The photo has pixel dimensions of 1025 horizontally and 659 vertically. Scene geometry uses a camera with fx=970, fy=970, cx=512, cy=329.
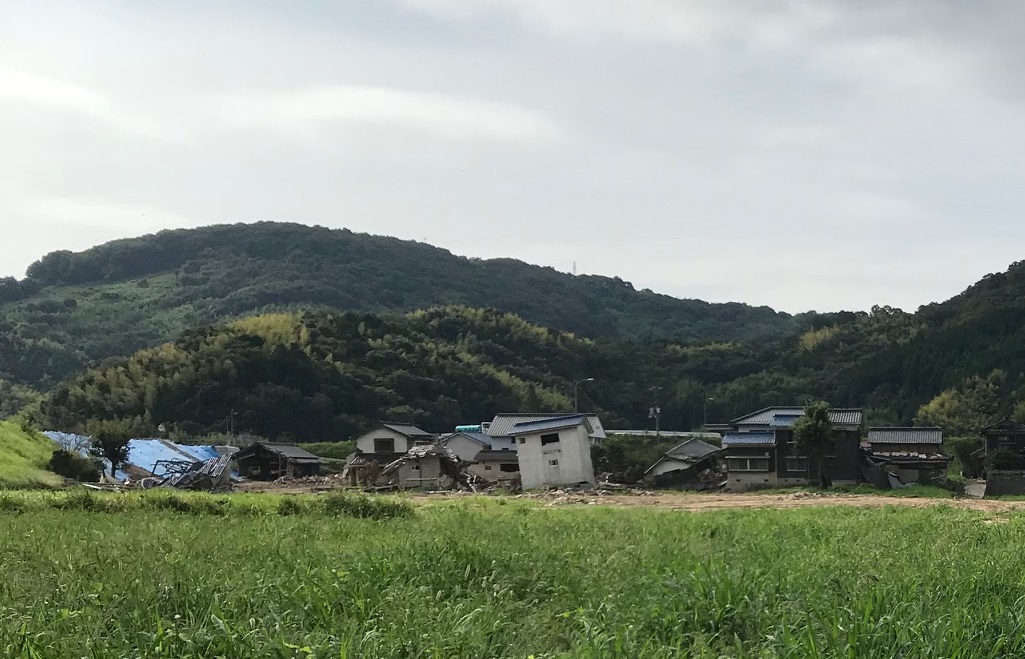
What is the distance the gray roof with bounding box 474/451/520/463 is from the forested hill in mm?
72518

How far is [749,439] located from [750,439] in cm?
5

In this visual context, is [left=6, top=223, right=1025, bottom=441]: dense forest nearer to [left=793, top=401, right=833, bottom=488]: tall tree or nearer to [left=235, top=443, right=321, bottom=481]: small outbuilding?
[left=235, top=443, right=321, bottom=481]: small outbuilding

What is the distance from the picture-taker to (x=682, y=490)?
139ft

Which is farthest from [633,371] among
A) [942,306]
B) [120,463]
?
[120,463]

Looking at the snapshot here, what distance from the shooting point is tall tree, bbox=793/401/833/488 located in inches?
1535

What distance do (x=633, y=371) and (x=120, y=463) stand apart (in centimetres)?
6546

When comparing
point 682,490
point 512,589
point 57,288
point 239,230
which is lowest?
point 682,490

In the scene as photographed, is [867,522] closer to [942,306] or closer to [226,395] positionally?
[226,395]

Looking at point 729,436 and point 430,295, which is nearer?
point 729,436

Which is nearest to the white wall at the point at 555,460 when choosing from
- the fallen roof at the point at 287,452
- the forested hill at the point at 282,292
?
the fallen roof at the point at 287,452

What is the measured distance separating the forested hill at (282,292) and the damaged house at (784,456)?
8614 cm

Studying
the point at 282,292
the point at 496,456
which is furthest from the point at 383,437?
the point at 282,292

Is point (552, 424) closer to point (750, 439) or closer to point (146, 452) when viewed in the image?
point (750, 439)

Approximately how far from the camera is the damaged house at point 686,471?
1764 inches
